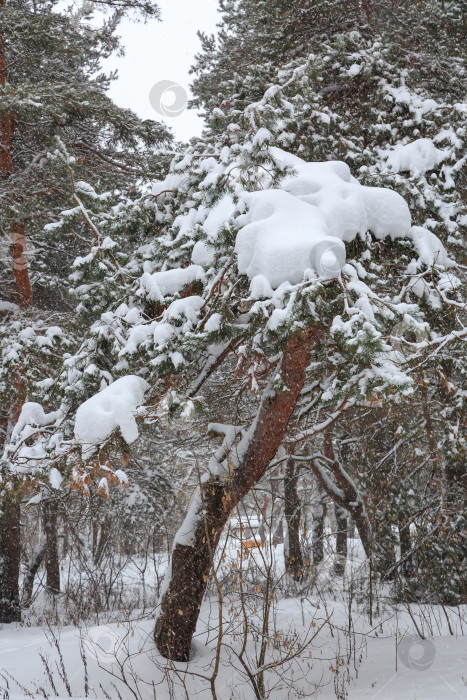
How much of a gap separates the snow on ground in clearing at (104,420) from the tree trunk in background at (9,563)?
5373mm

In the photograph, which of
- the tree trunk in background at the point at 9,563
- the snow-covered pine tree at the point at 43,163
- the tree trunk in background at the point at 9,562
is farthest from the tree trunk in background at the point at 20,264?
the tree trunk in background at the point at 9,563

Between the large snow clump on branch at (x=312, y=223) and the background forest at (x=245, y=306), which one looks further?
the background forest at (x=245, y=306)

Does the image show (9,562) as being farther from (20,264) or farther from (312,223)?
(312,223)

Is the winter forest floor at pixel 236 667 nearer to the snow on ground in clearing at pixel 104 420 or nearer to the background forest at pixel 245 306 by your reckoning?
the background forest at pixel 245 306

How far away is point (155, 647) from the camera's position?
572cm

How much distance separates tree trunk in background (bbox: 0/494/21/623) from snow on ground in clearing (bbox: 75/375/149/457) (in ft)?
17.6

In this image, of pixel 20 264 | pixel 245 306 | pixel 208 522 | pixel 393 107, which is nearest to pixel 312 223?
pixel 245 306

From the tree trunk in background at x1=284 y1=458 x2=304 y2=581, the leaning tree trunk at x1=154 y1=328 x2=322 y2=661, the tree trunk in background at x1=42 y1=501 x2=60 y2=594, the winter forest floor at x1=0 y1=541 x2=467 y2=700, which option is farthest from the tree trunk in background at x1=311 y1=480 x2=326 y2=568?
the tree trunk in background at x1=42 y1=501 x2=60 y2=594

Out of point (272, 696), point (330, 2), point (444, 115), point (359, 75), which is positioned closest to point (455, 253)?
point (444, 115)

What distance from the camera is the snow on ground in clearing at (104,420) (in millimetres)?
4578

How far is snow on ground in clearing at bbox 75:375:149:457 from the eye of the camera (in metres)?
4.58

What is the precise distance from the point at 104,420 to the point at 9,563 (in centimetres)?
622

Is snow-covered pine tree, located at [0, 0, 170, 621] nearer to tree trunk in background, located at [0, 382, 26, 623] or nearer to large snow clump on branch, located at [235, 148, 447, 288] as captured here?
tree trunk in background, located at [0, 382, 26, 623]

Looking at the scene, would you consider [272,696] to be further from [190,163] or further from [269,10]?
[269,10]
